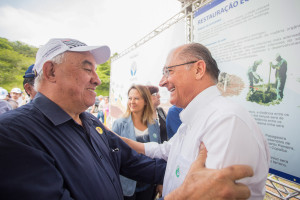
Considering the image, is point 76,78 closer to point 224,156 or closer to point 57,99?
point 57,99

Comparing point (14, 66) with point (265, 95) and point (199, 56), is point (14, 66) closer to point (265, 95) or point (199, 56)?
point (199, 56)

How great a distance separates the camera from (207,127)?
922mm

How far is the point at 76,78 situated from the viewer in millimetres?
1279

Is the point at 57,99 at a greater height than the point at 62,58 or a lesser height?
lesser

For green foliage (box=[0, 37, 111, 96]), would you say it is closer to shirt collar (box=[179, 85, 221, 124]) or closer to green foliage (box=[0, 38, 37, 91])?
green foliage (box=[0, 38, 37, 91])

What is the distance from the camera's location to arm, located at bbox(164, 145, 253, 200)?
0.70 m

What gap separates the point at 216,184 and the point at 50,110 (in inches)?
46.9

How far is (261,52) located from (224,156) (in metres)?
2.01

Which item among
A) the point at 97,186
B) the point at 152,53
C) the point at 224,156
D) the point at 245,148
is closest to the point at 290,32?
the point at 245,148

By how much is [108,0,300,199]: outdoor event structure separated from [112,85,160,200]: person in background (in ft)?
4.99

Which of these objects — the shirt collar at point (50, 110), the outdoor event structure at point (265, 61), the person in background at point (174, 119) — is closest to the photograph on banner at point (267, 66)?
the outdoor event structure at point (265, 61)

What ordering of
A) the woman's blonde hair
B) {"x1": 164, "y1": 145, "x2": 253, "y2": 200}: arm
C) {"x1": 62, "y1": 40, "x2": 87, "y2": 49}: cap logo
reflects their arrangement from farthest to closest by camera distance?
1. the woman's blonde hair
2. {"x1": 62, "y1": 40, "x2": 87, "y2": 49}: cap logo
3. {"x1": 164, "y1": 145, "x2": 253, "y2": 200}: arm

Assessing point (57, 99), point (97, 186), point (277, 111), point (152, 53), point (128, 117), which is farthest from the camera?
point (152, 53)

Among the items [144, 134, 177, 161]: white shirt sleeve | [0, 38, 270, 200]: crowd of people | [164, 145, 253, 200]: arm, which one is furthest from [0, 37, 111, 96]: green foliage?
[164, 145, 253, 200]: arm
